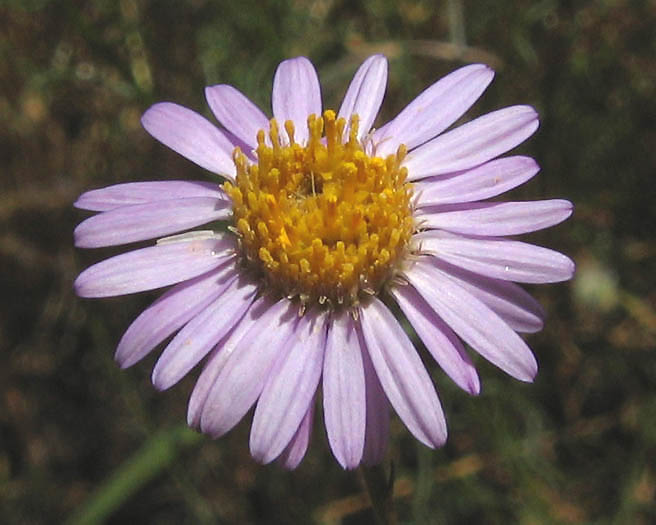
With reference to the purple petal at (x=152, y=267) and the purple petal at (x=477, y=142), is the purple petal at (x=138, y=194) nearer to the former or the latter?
the purple petal at (x=152, y=267)

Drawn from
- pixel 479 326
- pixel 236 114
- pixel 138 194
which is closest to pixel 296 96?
pixel 236 114

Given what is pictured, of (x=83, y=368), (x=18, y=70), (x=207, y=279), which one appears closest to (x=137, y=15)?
(x=18, y=70)

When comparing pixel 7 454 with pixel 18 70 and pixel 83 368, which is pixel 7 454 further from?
pixel 18 70

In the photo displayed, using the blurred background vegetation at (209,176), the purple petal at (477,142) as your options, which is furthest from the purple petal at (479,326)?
the blurred background vegetation at (209,176)

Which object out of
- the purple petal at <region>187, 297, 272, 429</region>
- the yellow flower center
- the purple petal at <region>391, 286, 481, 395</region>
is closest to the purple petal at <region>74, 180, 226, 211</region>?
the yellow flower center

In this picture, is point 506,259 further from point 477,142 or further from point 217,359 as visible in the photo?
point 217,359

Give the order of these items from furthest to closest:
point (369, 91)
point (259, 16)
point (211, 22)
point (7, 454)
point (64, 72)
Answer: point (211, 22), point (7, 454), point (259, 16), point (64, 72), point (369, 91)
